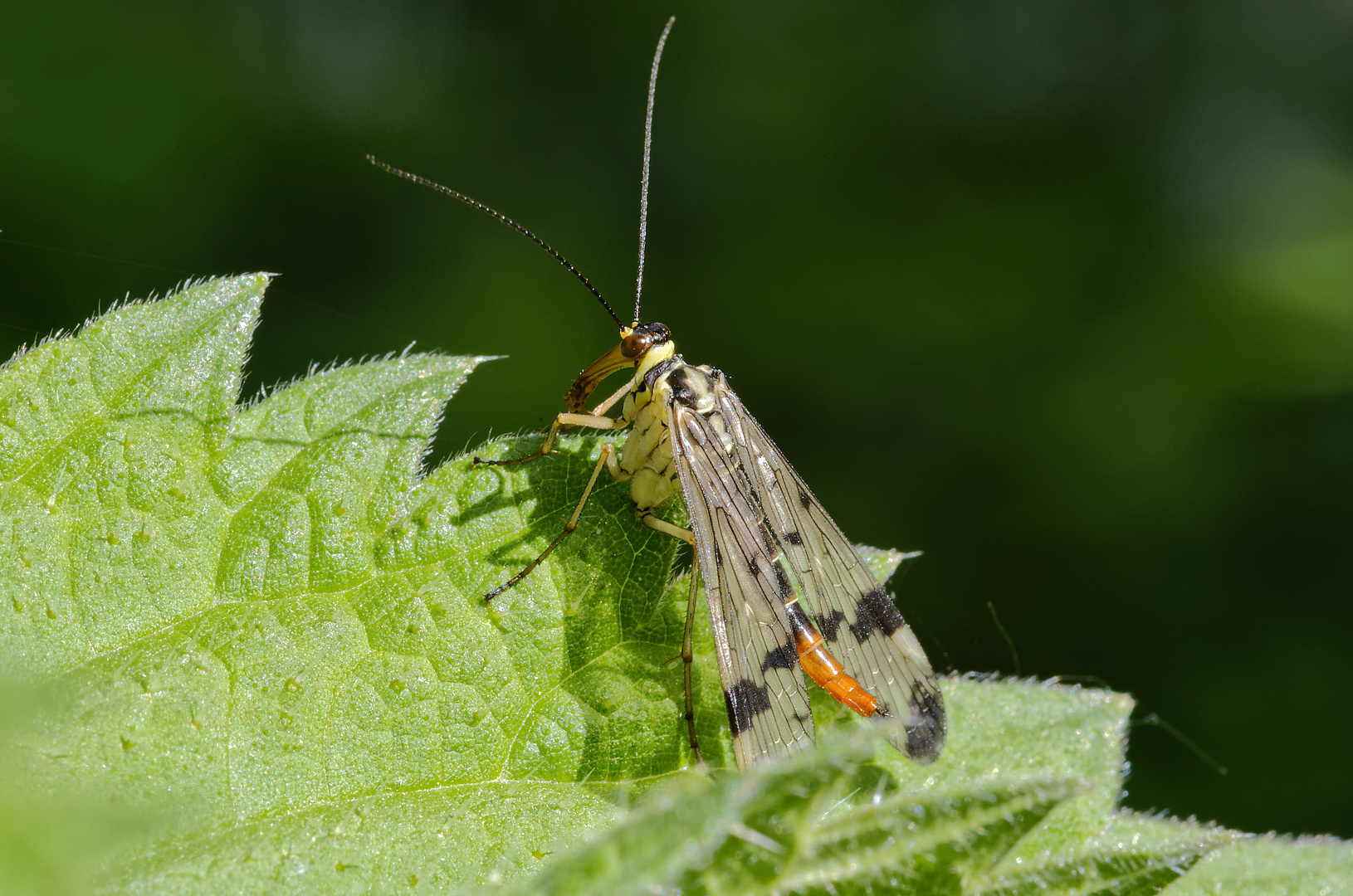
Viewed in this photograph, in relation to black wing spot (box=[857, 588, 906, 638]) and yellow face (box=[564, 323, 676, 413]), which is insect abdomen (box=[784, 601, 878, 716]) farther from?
yellow face (box=[564, 323, 676, 413])

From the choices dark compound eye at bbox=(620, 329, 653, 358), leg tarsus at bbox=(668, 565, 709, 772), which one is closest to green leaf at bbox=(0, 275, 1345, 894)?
leg tarsus at bbox=(668, 565, 709, 772)

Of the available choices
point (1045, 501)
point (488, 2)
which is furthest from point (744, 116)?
point (1045, 501)

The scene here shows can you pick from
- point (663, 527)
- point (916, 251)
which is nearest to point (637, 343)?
point (663, 527)

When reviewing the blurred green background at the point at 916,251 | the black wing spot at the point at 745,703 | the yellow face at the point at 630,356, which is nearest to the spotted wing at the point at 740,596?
the black wing spot at the point at 745,703

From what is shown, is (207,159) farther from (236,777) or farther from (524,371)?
(236,777)

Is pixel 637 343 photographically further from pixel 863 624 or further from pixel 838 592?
pixel 863 624
